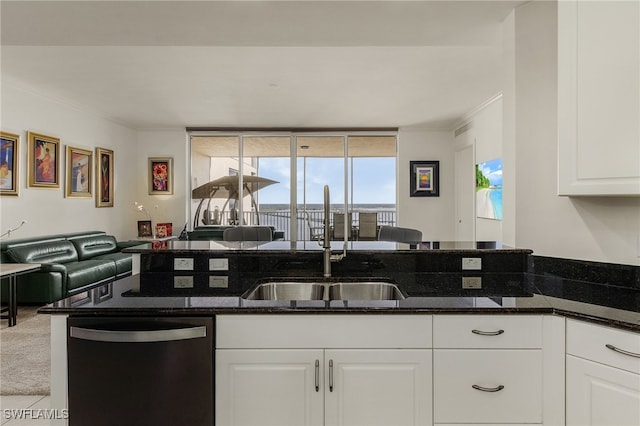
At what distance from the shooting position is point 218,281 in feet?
6.84

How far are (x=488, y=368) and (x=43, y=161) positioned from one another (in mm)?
5590

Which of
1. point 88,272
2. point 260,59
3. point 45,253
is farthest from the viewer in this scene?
point 88,272

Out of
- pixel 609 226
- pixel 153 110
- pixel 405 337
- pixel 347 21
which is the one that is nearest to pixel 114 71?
pixel 153 110

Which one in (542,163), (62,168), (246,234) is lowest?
(246,234)

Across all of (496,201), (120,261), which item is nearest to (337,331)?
(496,201)

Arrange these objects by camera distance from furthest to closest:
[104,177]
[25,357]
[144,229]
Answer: [144,229] < [104,177] < [25,357]

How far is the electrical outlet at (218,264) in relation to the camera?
2.26m

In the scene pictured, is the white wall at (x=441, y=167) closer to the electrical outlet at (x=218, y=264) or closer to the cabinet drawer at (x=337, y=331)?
the electrical outlet at (x=218, y=264)

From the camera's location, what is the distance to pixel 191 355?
4.97 ft

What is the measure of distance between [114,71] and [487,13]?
367 centimetres

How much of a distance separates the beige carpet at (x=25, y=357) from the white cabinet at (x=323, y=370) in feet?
5.91

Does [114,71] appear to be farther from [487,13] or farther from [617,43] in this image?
[617,43]

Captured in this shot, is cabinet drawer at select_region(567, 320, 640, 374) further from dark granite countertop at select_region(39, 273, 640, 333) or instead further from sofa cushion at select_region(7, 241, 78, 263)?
sofa cushion at select_region(7, 241, 78, 263)

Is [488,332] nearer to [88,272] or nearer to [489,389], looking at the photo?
[489,389]
